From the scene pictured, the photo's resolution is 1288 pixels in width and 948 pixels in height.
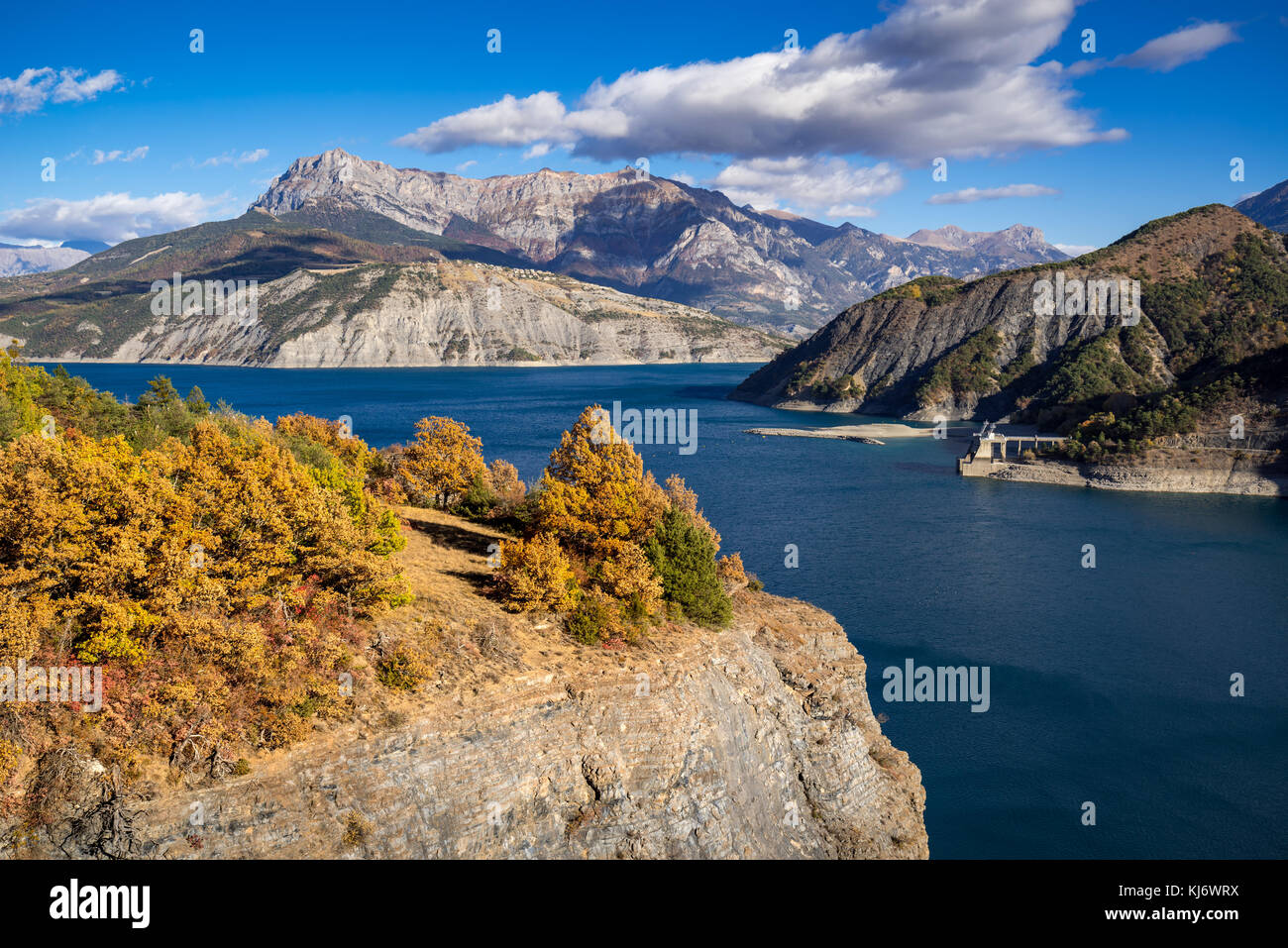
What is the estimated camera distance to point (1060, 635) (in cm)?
5416

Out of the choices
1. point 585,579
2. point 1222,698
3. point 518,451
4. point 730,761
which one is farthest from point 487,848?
point 518,451

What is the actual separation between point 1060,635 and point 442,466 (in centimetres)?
4214

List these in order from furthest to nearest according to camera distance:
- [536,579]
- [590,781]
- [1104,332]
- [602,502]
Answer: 1. [1104,332]
2. [602,502]
3. [536,579]
4. [590,781]

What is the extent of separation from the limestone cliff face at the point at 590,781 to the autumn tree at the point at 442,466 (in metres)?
21.2

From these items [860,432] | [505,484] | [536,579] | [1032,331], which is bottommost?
[536,579]

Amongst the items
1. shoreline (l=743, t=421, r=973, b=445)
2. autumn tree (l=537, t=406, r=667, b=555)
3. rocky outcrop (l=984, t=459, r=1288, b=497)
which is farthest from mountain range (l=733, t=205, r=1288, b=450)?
autumn tree (l=537, t=406, r=667, b=555)

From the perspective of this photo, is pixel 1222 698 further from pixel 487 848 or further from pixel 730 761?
pixel 487 848

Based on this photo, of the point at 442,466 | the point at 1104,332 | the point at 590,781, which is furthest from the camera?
the point at 1104,332

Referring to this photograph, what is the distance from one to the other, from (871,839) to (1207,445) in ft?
326

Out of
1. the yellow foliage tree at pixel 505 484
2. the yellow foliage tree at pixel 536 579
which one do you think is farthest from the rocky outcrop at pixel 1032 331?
the yellow foliage tree at pixel 536 579

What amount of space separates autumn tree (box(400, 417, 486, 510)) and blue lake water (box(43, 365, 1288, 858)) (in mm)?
26130

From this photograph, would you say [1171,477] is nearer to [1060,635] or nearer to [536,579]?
[1060,635]

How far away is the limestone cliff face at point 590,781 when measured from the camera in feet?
68.2

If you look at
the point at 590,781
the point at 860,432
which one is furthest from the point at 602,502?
the point at 860,432
